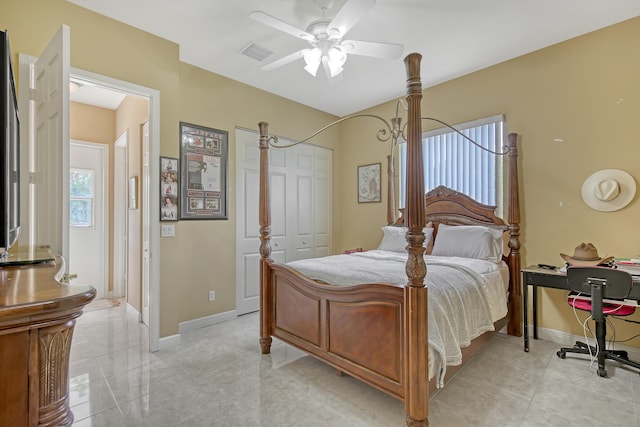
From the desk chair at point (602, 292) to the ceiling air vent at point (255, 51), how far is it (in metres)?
3.37

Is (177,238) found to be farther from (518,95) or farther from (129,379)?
(518,95)

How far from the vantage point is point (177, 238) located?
3.17 m

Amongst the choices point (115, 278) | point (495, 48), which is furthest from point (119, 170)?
point (495, 48)

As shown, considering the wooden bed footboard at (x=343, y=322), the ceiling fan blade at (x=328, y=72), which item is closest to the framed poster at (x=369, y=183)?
the ceiling fan blade at (x=328, y=72)

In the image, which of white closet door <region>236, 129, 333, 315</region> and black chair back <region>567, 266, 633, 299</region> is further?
white closet door <region>236, 129, 333, 315</region>

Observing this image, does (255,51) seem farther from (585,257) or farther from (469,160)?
(585,257)

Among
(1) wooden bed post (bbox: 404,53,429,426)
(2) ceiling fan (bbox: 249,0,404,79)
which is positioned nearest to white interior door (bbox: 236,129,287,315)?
(2) ceiling fan (bbox: 249,0,404,79)

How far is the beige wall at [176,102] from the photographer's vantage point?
238cm

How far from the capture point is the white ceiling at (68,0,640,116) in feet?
8.16

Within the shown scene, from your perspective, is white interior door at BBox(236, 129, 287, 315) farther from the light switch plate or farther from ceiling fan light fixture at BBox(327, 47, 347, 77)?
ceiling fan light fixture at BBox(327, 47, 347, 77)

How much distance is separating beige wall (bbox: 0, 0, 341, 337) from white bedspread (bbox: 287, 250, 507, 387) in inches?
52.5

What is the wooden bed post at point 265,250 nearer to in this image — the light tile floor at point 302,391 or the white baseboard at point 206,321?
the light tile floor at point 302,391

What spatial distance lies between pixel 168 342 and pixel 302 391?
5.05 ft

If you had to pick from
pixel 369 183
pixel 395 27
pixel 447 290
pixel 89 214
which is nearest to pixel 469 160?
pixel 369 183
